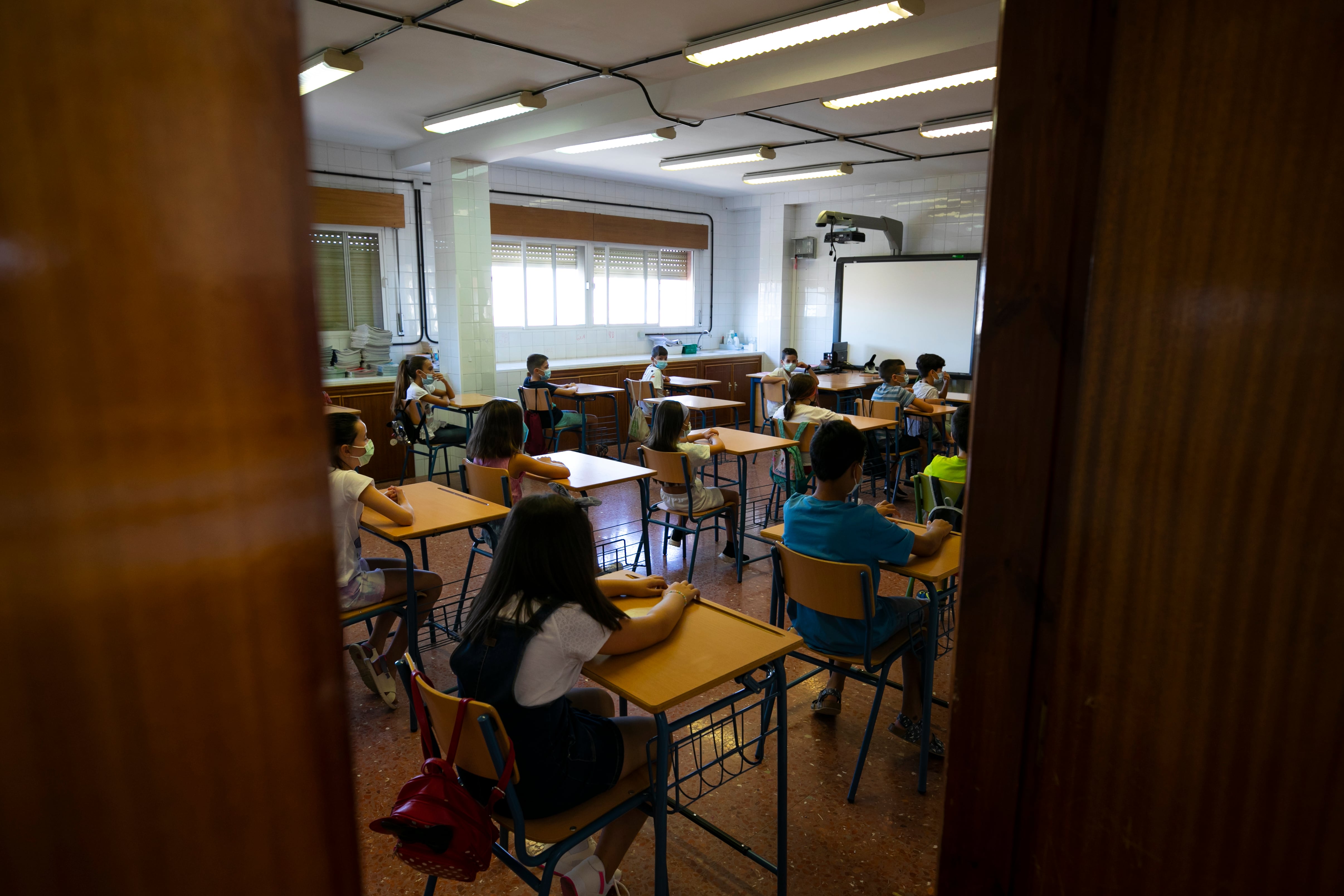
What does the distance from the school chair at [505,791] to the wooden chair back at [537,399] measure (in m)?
4.72

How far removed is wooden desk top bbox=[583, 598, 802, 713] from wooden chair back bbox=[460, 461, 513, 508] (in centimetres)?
148

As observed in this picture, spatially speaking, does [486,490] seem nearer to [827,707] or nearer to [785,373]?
[827,707]

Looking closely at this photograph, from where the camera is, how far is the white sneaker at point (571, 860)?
60.7 inches

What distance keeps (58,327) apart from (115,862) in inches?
7.1

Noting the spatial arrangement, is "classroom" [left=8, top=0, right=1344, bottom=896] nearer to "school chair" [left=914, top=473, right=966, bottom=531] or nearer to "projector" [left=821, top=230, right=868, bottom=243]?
"school chair" [left=914, top=473, right=966, bottom=531]

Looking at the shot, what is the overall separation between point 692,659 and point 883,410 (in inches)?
167

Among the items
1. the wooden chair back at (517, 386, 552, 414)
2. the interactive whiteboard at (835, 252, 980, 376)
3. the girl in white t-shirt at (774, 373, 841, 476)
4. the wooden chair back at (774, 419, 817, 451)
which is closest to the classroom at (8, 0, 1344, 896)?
the wooden chair back at (774, 419, 817, 451)

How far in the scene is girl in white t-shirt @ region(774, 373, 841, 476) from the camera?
185 inches

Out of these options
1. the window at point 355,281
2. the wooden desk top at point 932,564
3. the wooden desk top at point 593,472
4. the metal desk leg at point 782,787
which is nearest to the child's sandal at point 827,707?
the wooden desk top at point 932,564

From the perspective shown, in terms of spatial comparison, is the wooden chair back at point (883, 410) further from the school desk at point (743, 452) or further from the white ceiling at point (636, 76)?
the white ceiling at point (636, 76)

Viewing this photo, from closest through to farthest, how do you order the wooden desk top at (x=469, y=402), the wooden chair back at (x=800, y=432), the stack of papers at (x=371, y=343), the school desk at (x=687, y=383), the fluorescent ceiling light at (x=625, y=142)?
the wooden chair back at (x=800, y=432)
the fluorescent ceiling light at (x=625, y=142)
the wooden desk top at (x=469, y=402)
the stack of papers at (x=371, y=343)
the school desk at (x=687, y=383)

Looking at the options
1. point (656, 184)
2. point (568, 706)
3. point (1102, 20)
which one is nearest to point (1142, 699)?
point (1102, 20)

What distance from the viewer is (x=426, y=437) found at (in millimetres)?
5844

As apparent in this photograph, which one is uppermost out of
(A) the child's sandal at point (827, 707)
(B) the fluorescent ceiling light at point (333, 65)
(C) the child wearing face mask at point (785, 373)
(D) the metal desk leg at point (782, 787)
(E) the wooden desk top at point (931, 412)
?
(B) the fluorescent ceiling light at point (333, 65)
